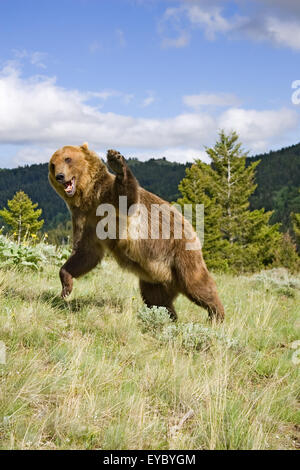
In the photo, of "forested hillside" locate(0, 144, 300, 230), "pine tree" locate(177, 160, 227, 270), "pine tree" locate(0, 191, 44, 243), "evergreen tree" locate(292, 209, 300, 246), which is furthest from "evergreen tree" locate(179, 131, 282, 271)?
"forested hillside" locate(0, 144, 300, 230)

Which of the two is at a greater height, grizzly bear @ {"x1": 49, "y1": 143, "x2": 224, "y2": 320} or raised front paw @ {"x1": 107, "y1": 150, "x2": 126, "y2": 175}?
raised front paw @ {"x1": 107, "y1": 150, "x2": 126, "y2": 175}

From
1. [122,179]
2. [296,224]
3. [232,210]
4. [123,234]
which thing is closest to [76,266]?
[123,234]

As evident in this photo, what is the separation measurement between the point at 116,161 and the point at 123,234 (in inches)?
35.0

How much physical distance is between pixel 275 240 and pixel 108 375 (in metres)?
40.4

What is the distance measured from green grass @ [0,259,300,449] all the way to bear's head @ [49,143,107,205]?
126 centimetres

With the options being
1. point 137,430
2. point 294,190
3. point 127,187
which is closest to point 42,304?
point 127,187

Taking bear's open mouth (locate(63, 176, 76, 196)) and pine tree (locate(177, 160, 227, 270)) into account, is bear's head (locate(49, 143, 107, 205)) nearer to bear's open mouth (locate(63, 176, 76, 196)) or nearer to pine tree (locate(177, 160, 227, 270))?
bear's open mouth (locate(63, 176, 76, 196))

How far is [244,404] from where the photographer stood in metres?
3.18

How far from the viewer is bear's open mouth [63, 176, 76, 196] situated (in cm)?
483

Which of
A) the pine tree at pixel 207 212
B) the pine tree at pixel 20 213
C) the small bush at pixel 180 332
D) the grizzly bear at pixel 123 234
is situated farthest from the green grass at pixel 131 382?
the pine tree at pixel 20 213

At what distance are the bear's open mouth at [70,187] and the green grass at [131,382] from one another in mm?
1228

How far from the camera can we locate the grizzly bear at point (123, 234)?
4.87m

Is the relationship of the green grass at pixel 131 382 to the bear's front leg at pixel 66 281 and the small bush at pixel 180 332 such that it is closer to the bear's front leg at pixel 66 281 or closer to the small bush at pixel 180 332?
the small bush at pixel 180 332

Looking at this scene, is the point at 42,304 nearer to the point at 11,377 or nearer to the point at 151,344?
the point at 151,344
